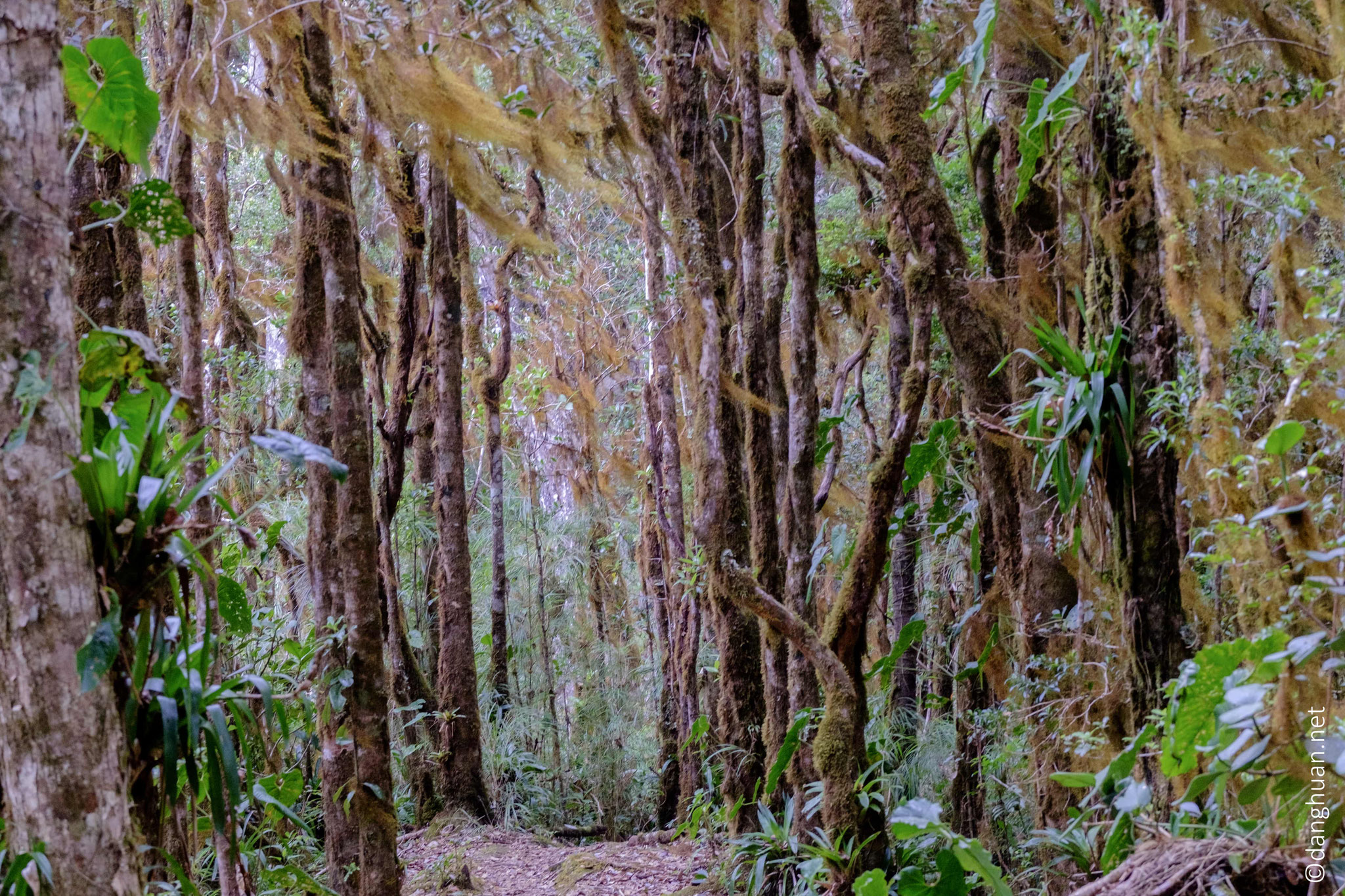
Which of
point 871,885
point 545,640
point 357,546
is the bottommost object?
point 545,640

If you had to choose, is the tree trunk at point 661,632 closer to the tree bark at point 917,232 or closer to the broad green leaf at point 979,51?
the tree bark at point 917,232

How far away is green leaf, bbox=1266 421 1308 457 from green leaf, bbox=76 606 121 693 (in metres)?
2.07

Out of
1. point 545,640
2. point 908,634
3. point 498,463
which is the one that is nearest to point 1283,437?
point 908,634

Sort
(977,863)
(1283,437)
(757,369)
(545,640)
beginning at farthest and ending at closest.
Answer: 1. (545,640)
2. (757,369)
3. (977,863)
4. (1283,437)

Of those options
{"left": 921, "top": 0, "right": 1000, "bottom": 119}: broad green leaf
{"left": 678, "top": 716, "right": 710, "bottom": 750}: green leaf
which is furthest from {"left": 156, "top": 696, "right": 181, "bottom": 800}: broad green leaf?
{"left": 678, "top": 716, "right": 710, "bottom": 750}: green leaf

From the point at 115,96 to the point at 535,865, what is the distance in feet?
16.7

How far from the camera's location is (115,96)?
2156 millimetres

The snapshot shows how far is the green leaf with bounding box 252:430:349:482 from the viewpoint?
183 centimetres

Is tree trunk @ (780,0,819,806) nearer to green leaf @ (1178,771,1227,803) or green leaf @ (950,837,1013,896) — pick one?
green leaf @ (950,837,1013,896)

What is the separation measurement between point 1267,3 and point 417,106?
3500 mm

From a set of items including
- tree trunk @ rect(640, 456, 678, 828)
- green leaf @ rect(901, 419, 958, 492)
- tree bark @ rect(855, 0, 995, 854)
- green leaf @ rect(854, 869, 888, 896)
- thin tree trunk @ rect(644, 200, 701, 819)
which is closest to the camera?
green leaf @ rect(854, 869, 888, 896)

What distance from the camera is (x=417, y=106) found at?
4465mm

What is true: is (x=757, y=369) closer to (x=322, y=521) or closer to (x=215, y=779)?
(x=322, y=521)

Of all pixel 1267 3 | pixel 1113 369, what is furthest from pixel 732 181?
pixel 1113 369
